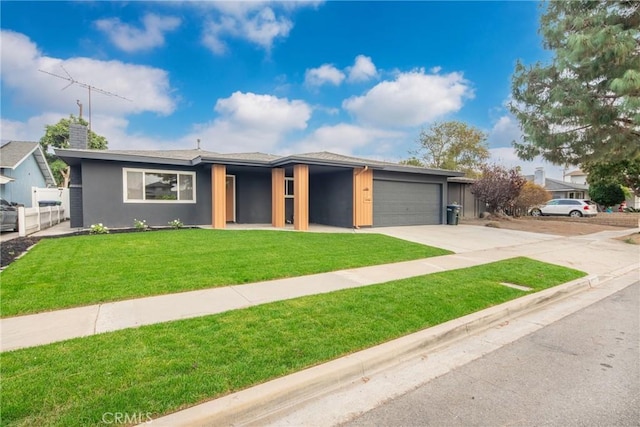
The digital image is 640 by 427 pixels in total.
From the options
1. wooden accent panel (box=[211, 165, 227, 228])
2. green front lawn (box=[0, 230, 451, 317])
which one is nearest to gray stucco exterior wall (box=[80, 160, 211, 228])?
wooden accent panel (box=[211, 165, 227, 228])

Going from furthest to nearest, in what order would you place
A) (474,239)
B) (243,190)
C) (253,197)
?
(253,197), (243,190), (474,239)

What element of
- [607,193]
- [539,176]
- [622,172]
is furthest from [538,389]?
[539,176]

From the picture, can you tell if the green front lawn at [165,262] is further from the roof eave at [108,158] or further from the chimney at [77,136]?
the chimney at [77,136]

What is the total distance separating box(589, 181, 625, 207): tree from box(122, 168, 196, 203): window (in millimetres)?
33533

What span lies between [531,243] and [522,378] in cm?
983

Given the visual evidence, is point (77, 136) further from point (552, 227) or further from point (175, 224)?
point (552, 227)

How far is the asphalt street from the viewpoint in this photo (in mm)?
2363

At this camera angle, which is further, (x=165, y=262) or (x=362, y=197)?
(x=362, y=197)

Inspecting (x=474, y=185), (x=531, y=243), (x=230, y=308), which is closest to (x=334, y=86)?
(x=474, y=185)

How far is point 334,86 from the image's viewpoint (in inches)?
719

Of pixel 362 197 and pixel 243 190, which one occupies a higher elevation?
pixel 243 190

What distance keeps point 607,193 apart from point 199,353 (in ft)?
124

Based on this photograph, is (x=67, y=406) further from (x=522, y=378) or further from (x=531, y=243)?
(x=531, y=243)

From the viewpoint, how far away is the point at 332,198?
605 inches
